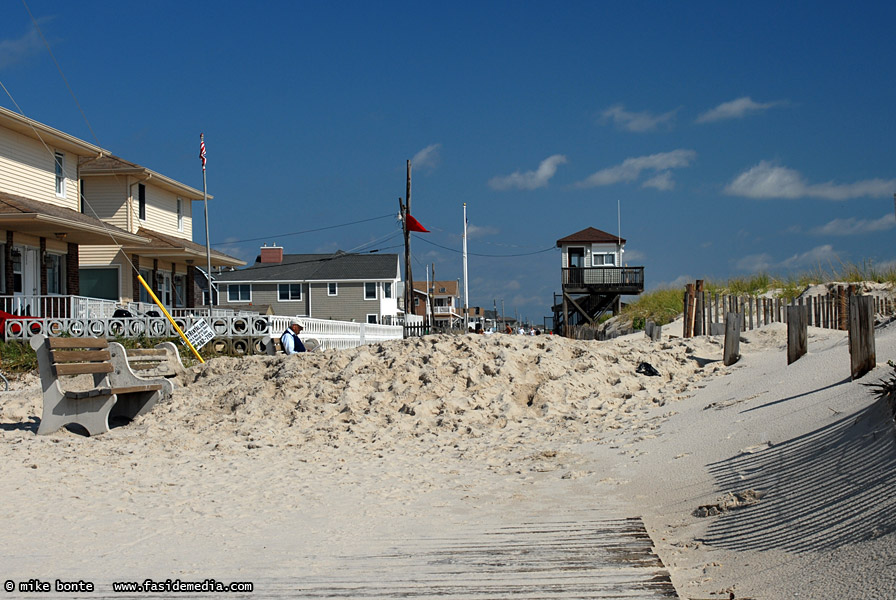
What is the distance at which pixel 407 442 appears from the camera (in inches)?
400

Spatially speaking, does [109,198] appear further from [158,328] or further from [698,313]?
[698,313]

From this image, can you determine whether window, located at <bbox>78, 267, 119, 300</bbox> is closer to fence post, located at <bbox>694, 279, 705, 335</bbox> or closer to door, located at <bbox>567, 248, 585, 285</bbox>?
fence post, located at <bbox>694, 279, 705, 335</bbox>

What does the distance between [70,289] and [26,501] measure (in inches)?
843

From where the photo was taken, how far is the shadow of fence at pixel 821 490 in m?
4.51

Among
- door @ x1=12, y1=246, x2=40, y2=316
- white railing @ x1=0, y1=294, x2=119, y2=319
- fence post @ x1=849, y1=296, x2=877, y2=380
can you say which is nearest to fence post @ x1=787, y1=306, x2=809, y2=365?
fence post @ x1=849, y1=296, x2=877, y2=380

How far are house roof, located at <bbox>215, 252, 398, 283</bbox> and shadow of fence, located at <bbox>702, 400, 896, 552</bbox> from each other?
53930mm

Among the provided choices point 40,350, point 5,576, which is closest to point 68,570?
point 5,576

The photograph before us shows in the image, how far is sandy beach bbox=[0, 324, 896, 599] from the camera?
464cm

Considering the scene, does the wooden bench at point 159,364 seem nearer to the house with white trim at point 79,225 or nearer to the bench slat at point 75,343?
the bench slat at point 75,343

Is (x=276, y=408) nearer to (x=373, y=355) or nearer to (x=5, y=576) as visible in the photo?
(x=373, y=355)

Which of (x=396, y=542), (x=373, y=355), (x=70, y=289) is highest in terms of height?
(x=70, y=289)

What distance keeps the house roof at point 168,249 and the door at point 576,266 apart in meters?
19.0

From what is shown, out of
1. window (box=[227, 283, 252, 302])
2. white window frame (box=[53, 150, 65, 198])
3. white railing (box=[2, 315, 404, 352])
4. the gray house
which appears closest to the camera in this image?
white railing (box=[2, 315, 404, 352])

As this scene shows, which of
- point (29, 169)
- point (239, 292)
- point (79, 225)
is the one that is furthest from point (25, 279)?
point (239, 292)
